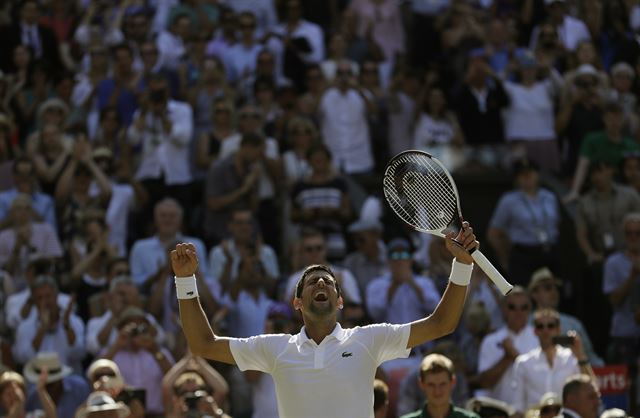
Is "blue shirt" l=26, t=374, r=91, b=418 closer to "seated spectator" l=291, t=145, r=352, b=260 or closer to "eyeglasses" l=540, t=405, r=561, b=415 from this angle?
"seated spectator" l=291, t=145, r=352, b=260

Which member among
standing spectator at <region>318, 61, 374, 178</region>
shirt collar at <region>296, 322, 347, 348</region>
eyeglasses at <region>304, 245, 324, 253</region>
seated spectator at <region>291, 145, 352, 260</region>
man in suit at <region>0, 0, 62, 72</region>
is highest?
man in suit at <region>0, 0, 62, 72</region>

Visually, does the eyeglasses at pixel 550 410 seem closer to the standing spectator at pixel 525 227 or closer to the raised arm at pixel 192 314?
the raised arm at pixel 192 314

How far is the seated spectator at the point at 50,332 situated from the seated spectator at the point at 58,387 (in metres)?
0.88

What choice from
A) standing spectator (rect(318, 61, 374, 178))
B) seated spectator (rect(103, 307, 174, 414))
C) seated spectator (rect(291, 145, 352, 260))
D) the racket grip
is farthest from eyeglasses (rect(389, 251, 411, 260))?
the racket grip

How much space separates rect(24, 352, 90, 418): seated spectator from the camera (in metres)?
13.3

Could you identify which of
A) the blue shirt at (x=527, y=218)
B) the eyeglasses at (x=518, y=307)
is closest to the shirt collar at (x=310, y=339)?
the eyeglasses at (x=518, y=307)

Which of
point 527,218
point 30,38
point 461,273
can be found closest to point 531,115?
point 527,218

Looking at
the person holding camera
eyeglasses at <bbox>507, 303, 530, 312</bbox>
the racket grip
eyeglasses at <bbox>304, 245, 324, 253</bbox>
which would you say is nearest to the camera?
the racket grip

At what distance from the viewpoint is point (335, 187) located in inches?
650

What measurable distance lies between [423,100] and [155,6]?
4.22 meters

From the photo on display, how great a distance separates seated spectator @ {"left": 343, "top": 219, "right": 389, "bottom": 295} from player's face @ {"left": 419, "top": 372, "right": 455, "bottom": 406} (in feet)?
16.5

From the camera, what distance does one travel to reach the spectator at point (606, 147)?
58.5 feet

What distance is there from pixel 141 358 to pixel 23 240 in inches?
119

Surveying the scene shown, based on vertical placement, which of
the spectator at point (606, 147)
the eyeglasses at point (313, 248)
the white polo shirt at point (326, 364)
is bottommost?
the white polo shirt at point (326, 364)
